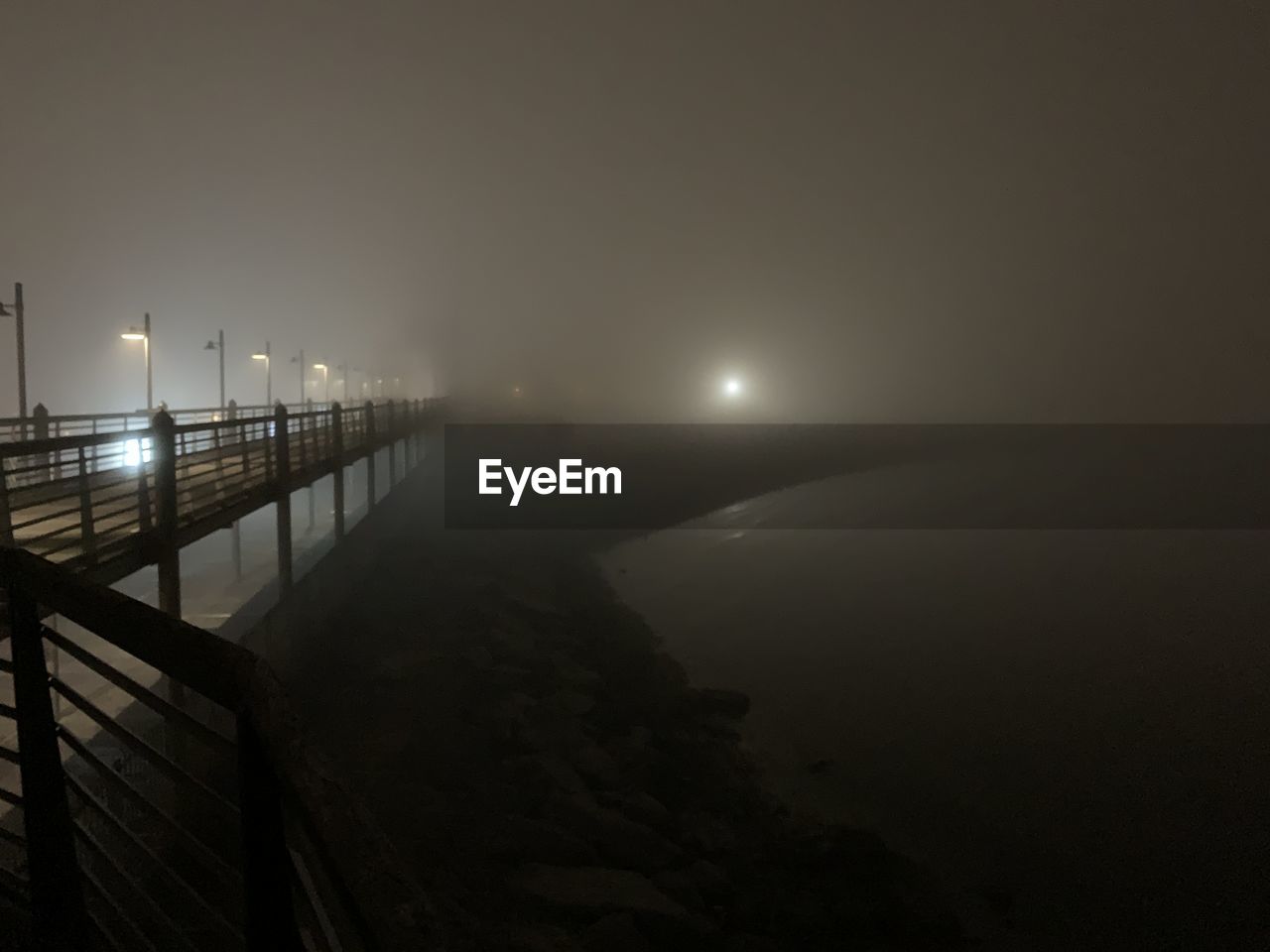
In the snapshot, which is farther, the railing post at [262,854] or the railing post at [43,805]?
the railing post at [43,805]

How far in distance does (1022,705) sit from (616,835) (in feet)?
32.1

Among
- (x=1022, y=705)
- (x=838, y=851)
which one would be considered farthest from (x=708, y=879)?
(x=1022, y=705)

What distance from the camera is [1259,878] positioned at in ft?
34.1

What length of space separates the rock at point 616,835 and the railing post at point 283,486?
7.01 m

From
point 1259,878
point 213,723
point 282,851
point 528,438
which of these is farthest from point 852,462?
point 282,851

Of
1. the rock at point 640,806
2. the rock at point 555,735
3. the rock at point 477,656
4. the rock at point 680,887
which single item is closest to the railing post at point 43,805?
the rock at point 680,887

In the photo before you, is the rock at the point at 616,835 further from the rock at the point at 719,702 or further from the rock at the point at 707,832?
the rock at the point at 719,702

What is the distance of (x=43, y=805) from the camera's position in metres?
2.74

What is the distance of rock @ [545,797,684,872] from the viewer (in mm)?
8422

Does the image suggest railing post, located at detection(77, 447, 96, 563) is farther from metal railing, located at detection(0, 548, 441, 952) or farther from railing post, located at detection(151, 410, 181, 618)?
metal railing, located at detection(0, 548, 441, 952)

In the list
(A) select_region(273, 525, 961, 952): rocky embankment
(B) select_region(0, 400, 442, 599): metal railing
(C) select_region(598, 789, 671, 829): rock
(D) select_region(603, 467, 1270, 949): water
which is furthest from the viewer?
(D) select_region(603, 467, 1270, 949): water
